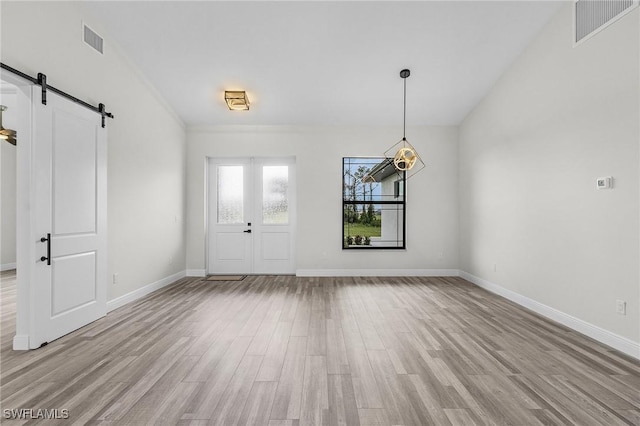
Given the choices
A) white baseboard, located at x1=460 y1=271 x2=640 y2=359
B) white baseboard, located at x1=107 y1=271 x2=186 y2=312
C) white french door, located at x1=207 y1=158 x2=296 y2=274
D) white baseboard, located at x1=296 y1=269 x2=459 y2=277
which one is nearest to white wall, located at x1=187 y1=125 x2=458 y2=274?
white baseboard, located at x1=296 y1=269 x2=459 y2=277

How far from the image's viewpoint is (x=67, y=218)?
127 inches

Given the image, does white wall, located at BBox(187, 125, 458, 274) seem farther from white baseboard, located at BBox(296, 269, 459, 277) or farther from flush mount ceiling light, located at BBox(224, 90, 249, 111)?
flush mount ceiling light, located at BBox(224, 90, 249, 111)

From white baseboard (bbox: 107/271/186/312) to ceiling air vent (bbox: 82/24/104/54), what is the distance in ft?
10.4

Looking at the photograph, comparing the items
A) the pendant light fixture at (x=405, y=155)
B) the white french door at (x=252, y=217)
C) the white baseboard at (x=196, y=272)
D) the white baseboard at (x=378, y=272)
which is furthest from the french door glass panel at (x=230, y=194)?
the pendant light fixture at (x=405, y=155)

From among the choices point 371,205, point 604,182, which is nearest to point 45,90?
point 371,205

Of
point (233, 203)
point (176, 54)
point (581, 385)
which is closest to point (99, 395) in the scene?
point (581, 385)

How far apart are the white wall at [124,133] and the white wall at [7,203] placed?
13.7 feet

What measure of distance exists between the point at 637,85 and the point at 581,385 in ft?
8.56

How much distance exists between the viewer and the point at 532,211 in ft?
13.4

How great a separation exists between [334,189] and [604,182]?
413cm

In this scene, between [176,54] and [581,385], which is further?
[176,54]

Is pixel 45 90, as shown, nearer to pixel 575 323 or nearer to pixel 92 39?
pixel 92 39

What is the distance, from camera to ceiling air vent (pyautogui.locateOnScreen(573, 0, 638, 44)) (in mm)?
2854

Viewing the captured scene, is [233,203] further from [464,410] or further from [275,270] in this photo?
[464,410]
